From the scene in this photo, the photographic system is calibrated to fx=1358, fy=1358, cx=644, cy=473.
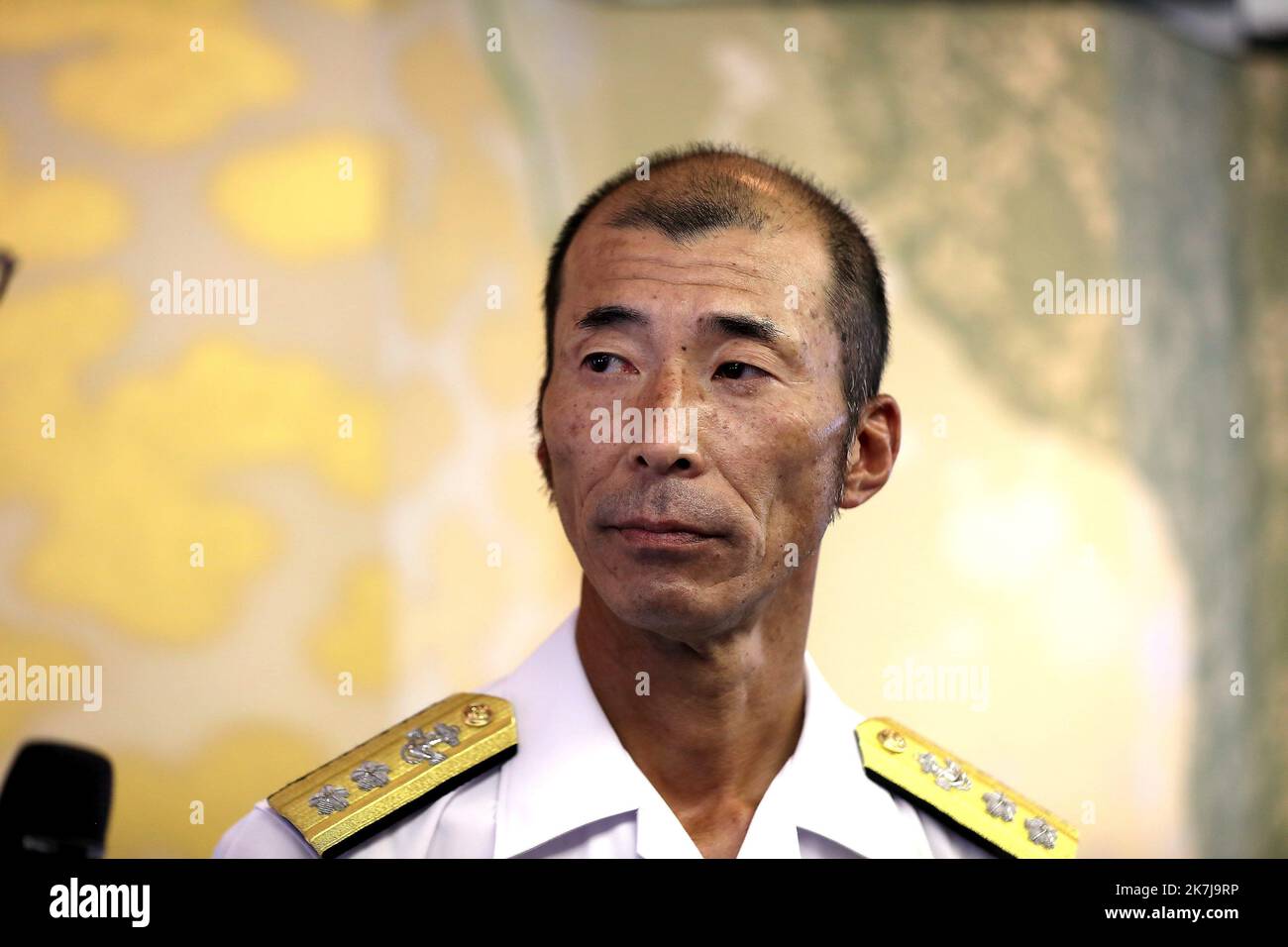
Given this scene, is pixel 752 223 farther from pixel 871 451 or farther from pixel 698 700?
pixel 698 700

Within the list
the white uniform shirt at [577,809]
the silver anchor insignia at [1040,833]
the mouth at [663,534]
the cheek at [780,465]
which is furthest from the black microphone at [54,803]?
the silver anchor insignia at [1040,833]

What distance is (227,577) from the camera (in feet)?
7.82

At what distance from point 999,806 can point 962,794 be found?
5 centimetres

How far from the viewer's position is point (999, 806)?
63.5 inches

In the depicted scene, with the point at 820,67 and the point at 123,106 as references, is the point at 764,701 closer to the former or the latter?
the point at 123,106

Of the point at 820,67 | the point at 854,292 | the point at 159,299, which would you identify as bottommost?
the point at 854,292

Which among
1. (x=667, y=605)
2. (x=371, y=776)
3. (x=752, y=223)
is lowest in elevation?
(x=371, y=776)

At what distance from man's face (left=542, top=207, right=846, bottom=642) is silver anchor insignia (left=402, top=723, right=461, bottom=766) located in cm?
22

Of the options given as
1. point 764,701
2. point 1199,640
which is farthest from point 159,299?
point 1199,640

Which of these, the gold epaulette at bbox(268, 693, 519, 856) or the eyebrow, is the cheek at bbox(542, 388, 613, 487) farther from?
the gold epaulette at bbox(268, 693, 519, 856)

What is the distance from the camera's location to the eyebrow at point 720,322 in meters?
1.38

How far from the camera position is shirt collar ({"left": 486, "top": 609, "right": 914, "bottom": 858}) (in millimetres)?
1418

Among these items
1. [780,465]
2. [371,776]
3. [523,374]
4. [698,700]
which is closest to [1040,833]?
[698,700]
